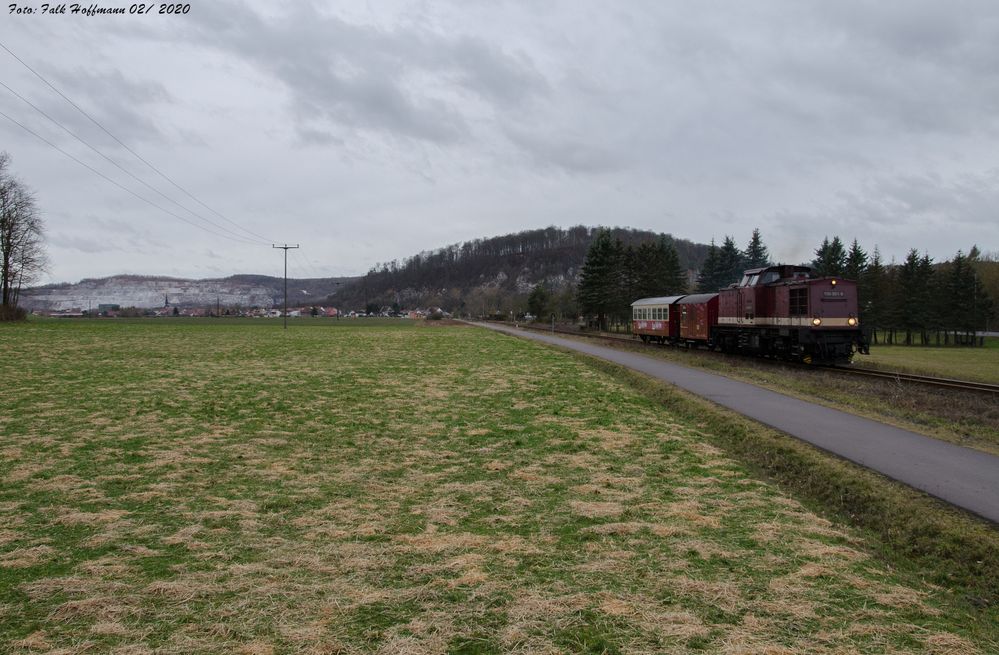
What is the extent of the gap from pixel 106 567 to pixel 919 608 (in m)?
6.23

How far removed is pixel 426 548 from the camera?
554 cm

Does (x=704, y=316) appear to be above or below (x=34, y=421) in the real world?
above

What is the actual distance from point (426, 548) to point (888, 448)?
7440 millimetres

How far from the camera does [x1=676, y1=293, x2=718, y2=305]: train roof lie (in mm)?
33269

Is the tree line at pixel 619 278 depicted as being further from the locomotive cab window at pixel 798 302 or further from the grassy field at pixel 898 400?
the grassy field at pixel 898 400

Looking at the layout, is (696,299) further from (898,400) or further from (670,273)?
(670,273)

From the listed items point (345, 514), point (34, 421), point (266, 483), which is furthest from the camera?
point (34, 421)

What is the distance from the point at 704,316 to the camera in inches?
1319

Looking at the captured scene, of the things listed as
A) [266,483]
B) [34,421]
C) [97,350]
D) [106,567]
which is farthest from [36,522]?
[97,350]

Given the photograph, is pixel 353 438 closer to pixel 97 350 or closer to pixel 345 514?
pixel 345 514

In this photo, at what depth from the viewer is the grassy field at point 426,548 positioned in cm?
401

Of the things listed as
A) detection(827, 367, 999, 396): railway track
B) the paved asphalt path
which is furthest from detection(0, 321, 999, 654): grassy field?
detection(827, 367, 999, 396): railway track

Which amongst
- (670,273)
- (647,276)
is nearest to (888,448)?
(647,276)

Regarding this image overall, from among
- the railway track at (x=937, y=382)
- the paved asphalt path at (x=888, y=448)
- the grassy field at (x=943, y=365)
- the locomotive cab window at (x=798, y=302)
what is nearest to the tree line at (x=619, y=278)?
the grassy field at (x=943, y=365)
